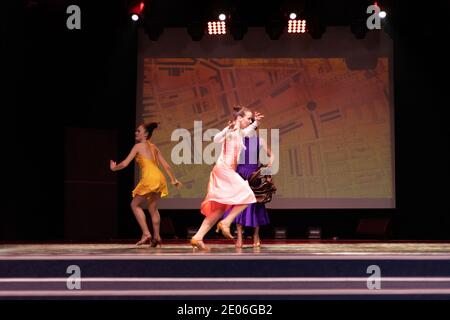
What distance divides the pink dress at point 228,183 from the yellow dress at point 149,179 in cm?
126

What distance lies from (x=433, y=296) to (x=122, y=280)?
236cm

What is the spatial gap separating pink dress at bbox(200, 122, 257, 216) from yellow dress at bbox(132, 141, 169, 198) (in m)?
1.26

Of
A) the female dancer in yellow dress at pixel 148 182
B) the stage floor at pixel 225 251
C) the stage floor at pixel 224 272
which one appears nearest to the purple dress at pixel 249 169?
the stage floor at pixel 225 251

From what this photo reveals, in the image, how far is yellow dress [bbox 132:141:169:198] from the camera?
7.65m

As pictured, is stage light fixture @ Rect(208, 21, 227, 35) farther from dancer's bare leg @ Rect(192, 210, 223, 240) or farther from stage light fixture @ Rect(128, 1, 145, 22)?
dancer's bare leg @ Rect(192, 210, 223, 240)

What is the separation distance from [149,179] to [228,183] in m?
1.59

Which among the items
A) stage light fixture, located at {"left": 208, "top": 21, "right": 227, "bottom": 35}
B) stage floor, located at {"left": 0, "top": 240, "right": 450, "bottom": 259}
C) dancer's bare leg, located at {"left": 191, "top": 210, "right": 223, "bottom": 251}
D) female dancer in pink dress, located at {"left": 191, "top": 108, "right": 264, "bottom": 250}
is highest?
stage light fixture, located at {"left": 208, "top": 21, "right": 227, "bottom": 35}

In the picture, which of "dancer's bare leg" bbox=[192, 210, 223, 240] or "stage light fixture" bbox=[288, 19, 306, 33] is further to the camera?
"stage light fixture" bbox=[288, 19, 306, 33]

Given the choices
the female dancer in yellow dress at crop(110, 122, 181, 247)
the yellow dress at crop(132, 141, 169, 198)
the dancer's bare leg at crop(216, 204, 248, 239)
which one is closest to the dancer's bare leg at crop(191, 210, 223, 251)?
the dancer's bare leg at crop(216, 204, 248, 239)

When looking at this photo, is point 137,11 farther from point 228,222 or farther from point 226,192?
point 228,222

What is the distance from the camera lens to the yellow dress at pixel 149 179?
7.65 metres

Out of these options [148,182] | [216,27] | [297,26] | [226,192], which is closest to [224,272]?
[226,192]

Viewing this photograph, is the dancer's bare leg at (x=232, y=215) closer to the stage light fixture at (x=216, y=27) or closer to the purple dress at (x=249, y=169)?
the purple dress at (x=249, y=169)

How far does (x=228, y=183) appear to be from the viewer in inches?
253
